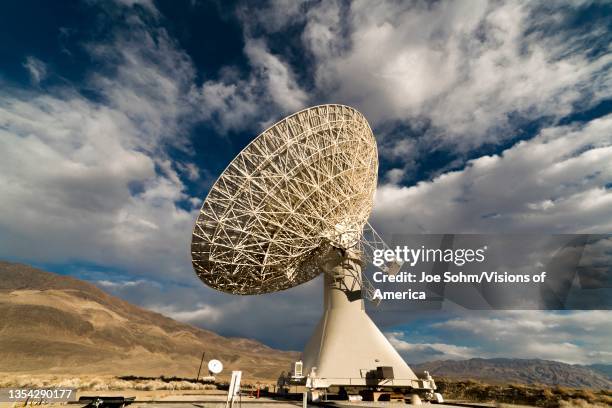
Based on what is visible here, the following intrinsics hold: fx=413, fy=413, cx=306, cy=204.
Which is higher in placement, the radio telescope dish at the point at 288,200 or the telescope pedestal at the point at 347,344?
the radio telescope dish at the point at 288,200

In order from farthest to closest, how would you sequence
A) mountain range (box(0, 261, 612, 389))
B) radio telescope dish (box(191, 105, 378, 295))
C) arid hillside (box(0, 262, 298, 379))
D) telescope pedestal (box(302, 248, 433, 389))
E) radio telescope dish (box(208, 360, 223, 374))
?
arid hillside (box(0, 262, 298, 379)), mountain range (box(0, 261, 612, 389)), radio telescope dish (box(208, 360, 223, 374)), telescope pedestal (box(302, 248, 433, 389)), radio telescope dish (box(191, 105, 378, 295))

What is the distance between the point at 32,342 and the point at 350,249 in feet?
234

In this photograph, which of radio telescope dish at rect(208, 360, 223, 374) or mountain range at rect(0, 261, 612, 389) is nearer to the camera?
radio telescope dish at rect(208, 360, 223, 374)

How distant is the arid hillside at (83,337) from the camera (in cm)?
6662

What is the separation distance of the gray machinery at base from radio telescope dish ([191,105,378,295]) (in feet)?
0.20

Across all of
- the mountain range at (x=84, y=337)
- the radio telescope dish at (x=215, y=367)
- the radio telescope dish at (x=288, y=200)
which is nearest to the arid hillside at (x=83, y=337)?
the mountain range at (x=84, y=337)

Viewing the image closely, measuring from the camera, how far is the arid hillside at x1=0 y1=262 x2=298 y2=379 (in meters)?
66.6

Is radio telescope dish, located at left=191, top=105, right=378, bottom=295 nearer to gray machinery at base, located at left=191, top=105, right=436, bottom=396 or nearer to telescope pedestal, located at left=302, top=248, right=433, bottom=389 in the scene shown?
gray machinery at base, located at left=191, top=105, right=436, bottom=396

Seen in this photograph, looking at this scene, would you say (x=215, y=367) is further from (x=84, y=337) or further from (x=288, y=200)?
(x=84, y=337)

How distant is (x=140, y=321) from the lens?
124 m

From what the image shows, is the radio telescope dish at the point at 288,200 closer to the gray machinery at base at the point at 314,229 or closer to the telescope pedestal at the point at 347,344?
the gray machinery at base at the point at 314,229

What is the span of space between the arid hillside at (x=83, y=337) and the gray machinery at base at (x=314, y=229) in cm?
4405

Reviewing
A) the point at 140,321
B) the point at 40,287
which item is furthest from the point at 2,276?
the point at 140,321

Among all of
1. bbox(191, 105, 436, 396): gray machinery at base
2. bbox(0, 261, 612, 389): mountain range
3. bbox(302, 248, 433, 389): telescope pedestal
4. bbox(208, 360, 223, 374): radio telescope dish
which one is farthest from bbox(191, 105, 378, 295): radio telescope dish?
bbox(0, 261, 612, 389): mountain range
